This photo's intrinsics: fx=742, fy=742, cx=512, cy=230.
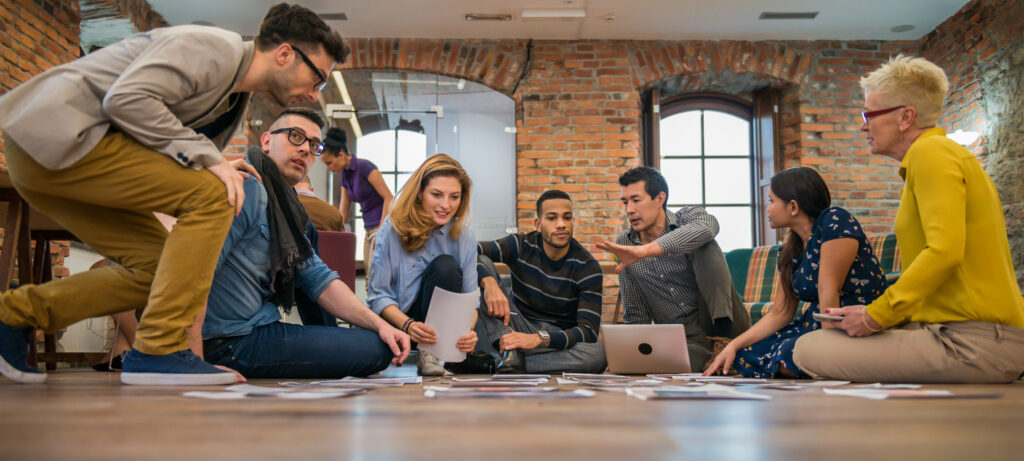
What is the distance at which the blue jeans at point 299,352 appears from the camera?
2047mm

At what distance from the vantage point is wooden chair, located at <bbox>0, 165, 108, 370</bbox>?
8.20 ft

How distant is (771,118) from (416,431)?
6.50 m

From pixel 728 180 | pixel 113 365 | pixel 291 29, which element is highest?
pixel 728 180

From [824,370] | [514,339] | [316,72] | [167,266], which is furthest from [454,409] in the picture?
[514,339]

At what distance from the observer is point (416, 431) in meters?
0.85

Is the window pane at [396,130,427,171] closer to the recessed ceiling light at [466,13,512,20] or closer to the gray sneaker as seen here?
the recessed ceiling light at [466,13,512,20]

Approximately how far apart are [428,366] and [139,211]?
1.11 meters

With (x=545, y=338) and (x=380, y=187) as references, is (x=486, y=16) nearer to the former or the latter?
(x=380, y=187)

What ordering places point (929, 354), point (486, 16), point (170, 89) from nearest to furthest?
point (170, 89) < point (929, 354) < point (486, 16)

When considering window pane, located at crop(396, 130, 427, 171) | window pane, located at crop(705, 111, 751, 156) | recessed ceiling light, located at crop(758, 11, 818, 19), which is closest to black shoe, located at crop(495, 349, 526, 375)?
window pane, located at crop(396, 130, 427, 171)

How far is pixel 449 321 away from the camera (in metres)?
2.46

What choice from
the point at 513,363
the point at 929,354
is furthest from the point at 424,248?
the point at 929,354

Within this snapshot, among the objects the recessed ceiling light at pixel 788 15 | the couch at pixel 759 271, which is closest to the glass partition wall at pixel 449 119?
the couch at pixel 759 271

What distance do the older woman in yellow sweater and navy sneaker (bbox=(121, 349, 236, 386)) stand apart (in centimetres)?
161
